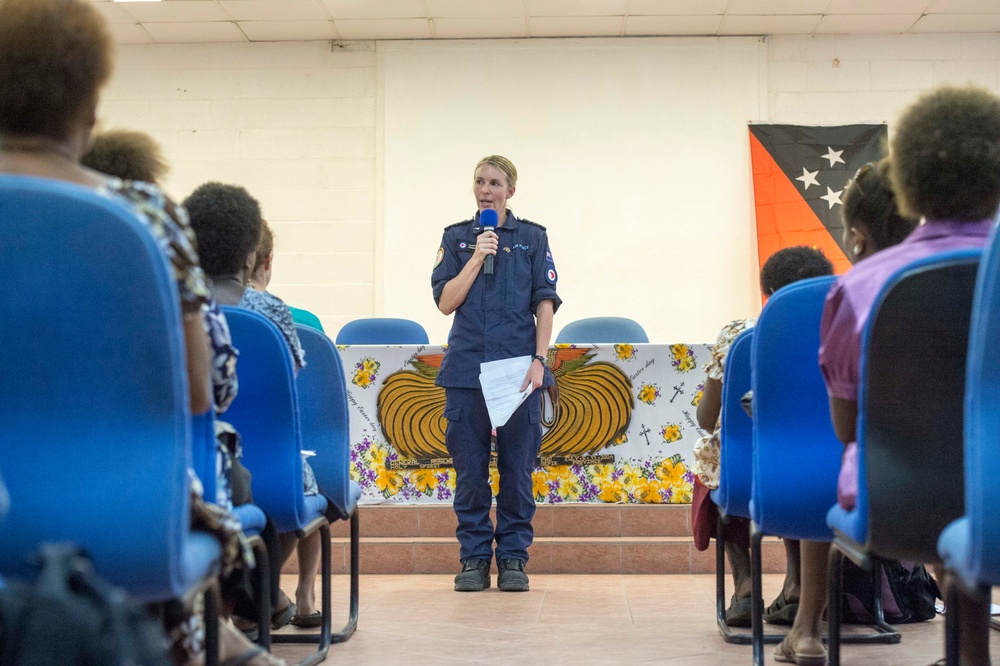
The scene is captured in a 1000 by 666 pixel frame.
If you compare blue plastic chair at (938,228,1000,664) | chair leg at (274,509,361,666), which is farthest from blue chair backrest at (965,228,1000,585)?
chair leg at (274,509,361,666)

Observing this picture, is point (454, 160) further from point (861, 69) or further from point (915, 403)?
point (915, 403)

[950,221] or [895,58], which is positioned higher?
[895,58]

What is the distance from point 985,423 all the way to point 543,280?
2.55 meters

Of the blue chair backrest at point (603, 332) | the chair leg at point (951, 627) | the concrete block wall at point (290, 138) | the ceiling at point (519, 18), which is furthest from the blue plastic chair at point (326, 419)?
the concrete block wall at point (290, 138)

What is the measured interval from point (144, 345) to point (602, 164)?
5.96 metres

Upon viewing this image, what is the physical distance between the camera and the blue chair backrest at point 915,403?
1347mm

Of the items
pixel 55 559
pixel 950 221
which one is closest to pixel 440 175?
pixel 950 221

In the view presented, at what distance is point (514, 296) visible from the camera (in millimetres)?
3596

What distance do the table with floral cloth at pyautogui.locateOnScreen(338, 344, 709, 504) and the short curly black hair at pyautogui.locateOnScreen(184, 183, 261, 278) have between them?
1815 millimetres

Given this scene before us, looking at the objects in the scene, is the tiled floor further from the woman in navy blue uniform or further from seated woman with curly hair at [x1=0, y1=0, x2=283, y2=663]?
seated woman with curly hair at [x1=0, y1=0, x2=283, y2=663]

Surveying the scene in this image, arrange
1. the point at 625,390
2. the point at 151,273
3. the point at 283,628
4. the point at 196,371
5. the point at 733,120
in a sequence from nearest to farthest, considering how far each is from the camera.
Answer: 1. the point at 151,273
2. the point at 196,371
3. the point at 283,628
4. the point at 625,390
5. the point at 733,120

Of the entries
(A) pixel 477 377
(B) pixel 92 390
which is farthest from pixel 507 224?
(B) pixel 92 390

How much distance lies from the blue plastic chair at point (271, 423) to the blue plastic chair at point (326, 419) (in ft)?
1.11

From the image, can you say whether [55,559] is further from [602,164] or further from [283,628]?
[602,164]
